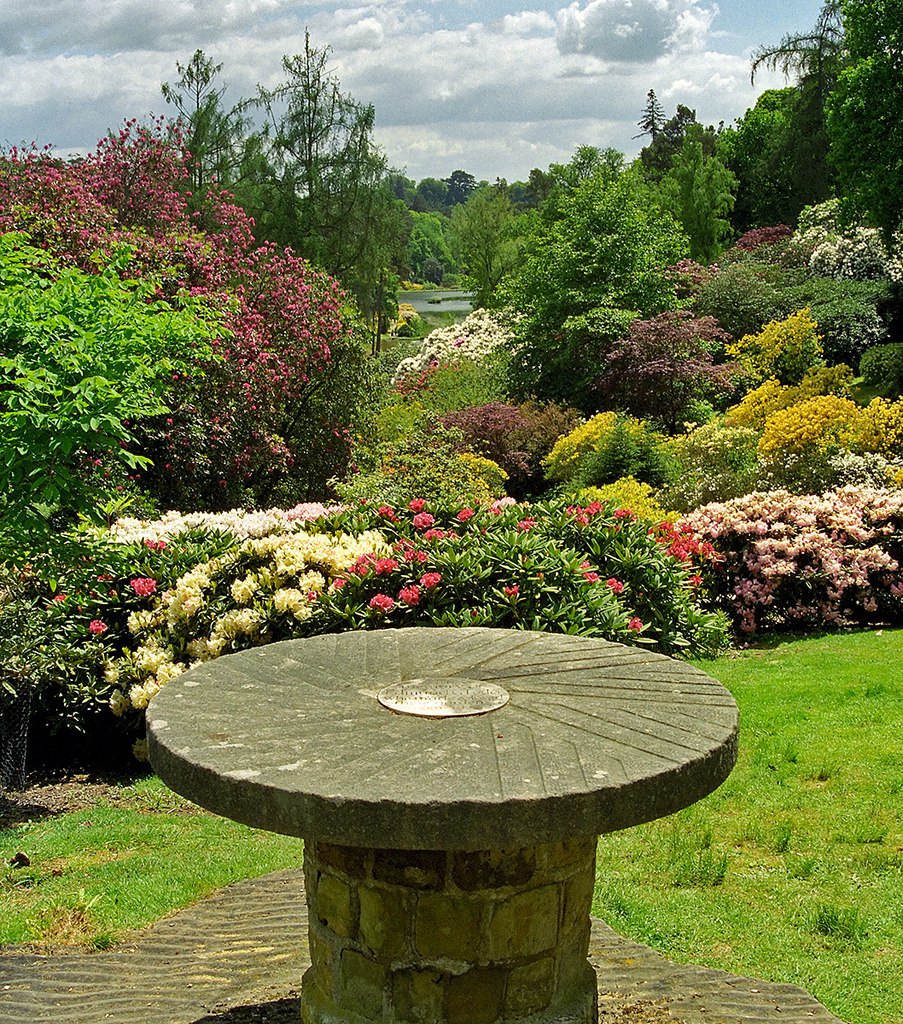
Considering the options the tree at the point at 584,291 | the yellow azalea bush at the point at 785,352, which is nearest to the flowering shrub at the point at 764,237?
the tree at the point at 584,291

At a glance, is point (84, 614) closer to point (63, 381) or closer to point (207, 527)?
point (207, 527)

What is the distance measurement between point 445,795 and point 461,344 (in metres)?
23.2

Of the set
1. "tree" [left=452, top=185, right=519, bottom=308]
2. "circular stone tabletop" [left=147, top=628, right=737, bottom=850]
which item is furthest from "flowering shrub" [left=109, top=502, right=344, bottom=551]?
"tree" [left=452, top=185, right=519, bottom=308]

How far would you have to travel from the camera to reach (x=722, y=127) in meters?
50.1

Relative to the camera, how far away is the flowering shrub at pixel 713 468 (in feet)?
41.0

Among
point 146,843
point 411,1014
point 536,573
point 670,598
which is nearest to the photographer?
point 411,1014

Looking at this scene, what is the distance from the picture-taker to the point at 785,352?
19672mm

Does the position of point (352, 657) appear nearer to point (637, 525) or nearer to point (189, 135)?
point (637, 525)

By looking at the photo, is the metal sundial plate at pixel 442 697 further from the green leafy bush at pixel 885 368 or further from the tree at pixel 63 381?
the green leafy bush at pixel 885 368

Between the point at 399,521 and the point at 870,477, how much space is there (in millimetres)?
6437

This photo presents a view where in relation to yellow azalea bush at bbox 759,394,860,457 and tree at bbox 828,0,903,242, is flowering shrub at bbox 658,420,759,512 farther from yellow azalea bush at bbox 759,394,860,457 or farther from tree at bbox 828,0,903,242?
tree at bbox 828,0,903,242

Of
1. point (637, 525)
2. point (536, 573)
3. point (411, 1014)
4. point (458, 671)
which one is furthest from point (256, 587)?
point (411, 1014)

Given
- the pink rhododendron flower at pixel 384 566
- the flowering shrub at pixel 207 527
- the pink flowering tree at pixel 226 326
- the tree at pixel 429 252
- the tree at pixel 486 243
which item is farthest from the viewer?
the tree at pixel 429 252

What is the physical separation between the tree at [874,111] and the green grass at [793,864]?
1365cm
